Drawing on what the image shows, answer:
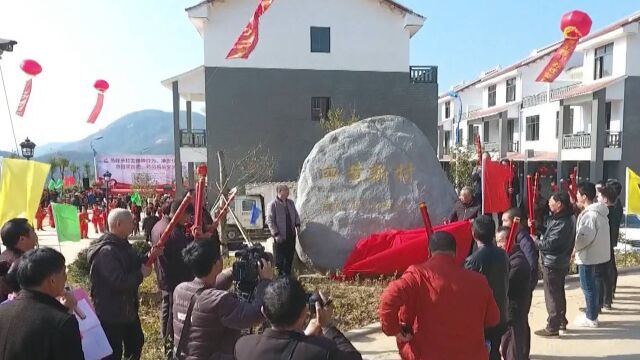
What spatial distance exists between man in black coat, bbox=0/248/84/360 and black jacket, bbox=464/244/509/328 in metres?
2.51

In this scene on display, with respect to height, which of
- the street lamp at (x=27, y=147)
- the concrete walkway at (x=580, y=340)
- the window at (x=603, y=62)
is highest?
the window at (x=603, y=62)

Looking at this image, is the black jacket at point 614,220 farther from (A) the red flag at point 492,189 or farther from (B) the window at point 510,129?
(B) the window at point 510,129

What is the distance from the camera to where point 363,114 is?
20297 millimetres

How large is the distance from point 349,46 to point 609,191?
1538cm

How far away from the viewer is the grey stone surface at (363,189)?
25.1 feet

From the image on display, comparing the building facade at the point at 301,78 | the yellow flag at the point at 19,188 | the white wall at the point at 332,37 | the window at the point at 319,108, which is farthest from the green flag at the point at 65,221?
the window at the point at 319,108

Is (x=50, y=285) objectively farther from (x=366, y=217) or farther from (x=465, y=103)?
(x=465, y=103)

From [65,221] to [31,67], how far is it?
12389 millimetres

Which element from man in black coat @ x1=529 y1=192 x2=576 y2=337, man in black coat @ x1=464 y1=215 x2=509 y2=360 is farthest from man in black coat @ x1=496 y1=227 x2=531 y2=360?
man in black coat @ x1=529 y1=192 x2=576 y2=337

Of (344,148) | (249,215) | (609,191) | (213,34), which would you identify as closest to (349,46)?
(213,34)

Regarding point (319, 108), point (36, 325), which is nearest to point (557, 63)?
point (319, 108)

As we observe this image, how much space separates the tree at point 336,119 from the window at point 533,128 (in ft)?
35.4

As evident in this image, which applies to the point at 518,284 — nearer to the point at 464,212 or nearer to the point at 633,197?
the point at 464,212

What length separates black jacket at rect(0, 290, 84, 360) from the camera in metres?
2.14
